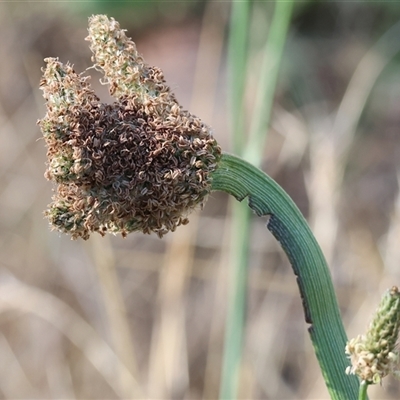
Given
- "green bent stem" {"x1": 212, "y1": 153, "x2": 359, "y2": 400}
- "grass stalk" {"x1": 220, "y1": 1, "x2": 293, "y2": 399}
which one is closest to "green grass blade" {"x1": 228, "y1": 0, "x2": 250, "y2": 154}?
"grass stalk" {"x1": 220, "y1": 1, "x2": 293, "y2": 399}

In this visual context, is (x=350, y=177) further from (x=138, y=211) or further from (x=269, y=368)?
(x=138, y=211)

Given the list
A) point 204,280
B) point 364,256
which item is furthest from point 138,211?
point 204,280

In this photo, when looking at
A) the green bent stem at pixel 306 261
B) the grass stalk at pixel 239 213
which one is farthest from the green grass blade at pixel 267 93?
the green bent stem at pixel 306 261

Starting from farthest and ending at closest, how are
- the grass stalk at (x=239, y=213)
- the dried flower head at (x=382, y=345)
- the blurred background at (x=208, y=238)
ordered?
the blurred background at (x=208, y=238)
the grass stalk at (x=239, y=213)
the dried flower head at (x=382, y=345)

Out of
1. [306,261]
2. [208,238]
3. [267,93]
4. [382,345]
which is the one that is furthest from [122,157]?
[208,238]

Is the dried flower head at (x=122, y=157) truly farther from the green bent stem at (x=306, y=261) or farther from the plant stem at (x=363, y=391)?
the plant stem at (x=363, y=391)

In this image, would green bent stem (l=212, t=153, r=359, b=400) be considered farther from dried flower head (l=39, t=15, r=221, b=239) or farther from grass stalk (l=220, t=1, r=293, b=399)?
grass stalk (l=220, t=1, r=293, b=399)
